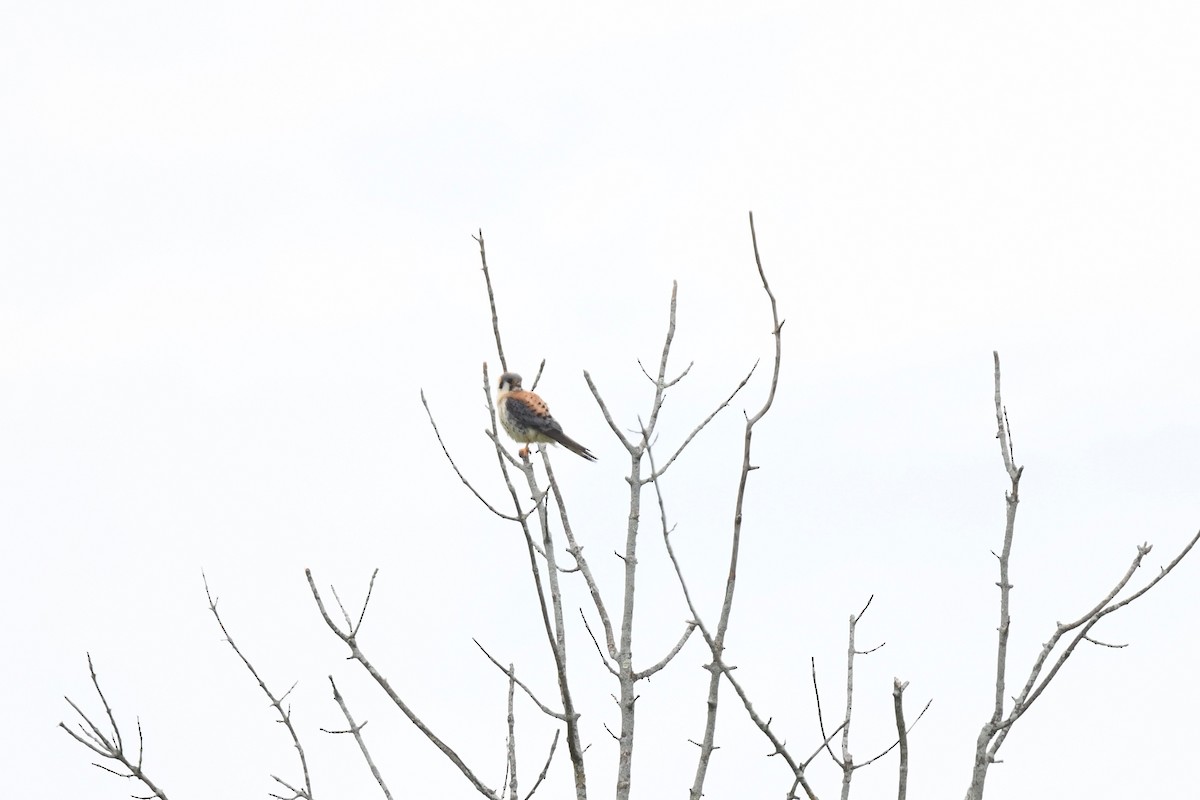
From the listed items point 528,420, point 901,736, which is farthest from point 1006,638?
point 528,420

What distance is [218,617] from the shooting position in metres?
7.23

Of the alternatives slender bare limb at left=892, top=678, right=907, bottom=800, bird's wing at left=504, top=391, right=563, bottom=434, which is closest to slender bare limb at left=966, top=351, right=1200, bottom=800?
slender bare limb at left=892, top=678, right=907, bottom=800

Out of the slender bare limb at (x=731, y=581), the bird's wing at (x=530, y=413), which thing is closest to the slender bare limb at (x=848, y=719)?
the slender bare limb at (x=731, y=581)

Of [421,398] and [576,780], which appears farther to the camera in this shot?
[421,398]

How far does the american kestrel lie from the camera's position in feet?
46.8

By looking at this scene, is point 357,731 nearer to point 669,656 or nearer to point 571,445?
point 669,656

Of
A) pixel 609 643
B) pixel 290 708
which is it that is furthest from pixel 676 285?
pixel 290 708

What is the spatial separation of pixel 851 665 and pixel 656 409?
4.83 feet

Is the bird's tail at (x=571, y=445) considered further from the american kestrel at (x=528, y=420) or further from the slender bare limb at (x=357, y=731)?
the slender bare limb at (x=357, y=731)

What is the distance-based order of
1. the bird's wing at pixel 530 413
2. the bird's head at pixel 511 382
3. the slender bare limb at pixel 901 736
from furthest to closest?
the bird's head at pixel 511 382
the bird's wing at pixel 530 413
the slender bare limb at pixel 901 736

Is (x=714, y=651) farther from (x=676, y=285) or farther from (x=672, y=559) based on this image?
(x=676, y=285)

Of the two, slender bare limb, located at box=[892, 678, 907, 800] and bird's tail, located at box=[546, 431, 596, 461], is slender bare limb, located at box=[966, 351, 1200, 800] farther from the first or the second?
bird's tail, located at box=[546, 431, 596, 461]

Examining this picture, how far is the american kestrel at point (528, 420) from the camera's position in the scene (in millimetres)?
14273

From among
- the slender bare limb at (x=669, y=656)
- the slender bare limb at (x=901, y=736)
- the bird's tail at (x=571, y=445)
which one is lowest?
the slender bare limb at (x=901, y=736)
